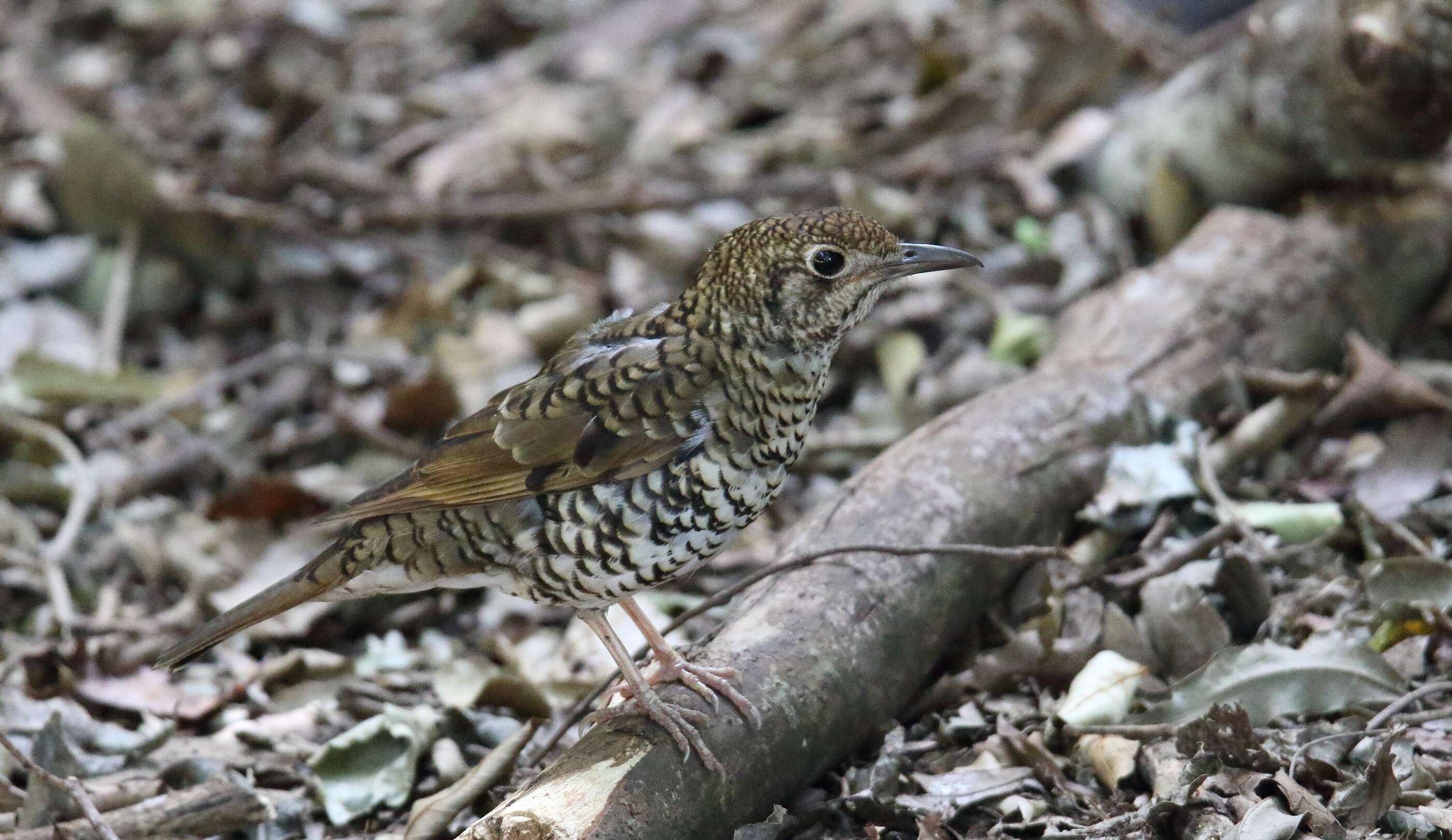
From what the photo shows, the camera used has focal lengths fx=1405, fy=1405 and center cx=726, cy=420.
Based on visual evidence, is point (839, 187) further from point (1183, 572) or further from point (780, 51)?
point (1183, 572)

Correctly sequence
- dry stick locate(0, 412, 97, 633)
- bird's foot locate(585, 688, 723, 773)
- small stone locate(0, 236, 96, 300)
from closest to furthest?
1. bird's foot locate(585, 688, 723, 773)
2. dry stick locate(0, 412, 97, 633)
3. small stone locate(0, 236, 96, 300)

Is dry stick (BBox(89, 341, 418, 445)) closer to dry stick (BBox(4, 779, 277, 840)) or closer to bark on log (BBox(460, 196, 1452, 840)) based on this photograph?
dry stick (BBox(4, 779, 277, 840))

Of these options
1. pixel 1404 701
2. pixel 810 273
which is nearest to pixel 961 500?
pixel 810 273

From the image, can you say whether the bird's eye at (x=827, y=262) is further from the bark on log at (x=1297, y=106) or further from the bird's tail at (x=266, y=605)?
the bark on log at (x=1297, y=106)

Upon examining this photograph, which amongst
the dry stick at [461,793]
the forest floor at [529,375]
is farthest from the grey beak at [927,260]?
the dry stick at [461,793]

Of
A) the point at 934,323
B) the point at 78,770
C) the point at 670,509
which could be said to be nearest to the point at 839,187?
the point at 934,323

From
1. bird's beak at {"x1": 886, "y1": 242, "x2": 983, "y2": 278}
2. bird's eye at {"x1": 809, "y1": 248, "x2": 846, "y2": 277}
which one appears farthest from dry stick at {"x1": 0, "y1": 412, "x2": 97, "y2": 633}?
bird's beak at {"x1": 886, "y1": 242, "x2": 983, "y2": 278}
